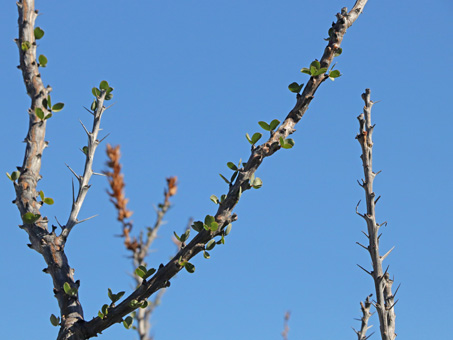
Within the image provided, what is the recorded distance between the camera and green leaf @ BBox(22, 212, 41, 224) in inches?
118

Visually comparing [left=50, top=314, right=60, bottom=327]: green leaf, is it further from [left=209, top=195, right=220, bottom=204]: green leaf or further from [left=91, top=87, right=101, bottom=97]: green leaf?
[left=91, top=87, right=101, bottom=97]: green leaf

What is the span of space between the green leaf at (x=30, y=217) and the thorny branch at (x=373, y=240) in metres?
1.82

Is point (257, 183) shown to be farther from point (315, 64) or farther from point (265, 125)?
point (315, 64)

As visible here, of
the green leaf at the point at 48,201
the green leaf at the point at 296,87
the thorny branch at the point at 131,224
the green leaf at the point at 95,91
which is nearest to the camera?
the green leaf at the point at 296,87

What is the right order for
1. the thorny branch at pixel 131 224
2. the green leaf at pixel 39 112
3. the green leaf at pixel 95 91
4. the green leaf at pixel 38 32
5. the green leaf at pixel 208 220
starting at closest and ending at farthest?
1. the green leaf at pixel 208 220
2. the green leaf at pixel 39 112
3. the green leaf at pixel 95 91
4. the green leaf at pixel 38 32
5. the thorny branch at pixel 131 224

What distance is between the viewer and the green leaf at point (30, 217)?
9.87 ft

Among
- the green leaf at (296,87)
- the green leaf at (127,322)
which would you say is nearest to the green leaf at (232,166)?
the green leaf at (296,87)

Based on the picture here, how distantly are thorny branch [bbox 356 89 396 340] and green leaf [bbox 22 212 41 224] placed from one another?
1.82 metres

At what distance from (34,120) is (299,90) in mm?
1641

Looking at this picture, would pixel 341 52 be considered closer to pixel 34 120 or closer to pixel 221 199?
pixel 221 199

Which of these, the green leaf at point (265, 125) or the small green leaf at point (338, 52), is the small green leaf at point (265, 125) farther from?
the small green leaf at point (338, 52)

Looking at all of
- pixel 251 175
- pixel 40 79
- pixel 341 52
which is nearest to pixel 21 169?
pixel 40 79

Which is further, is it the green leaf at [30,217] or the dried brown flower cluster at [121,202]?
the dried brown flower cluster at [121,202]

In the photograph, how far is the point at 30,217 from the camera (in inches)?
119
